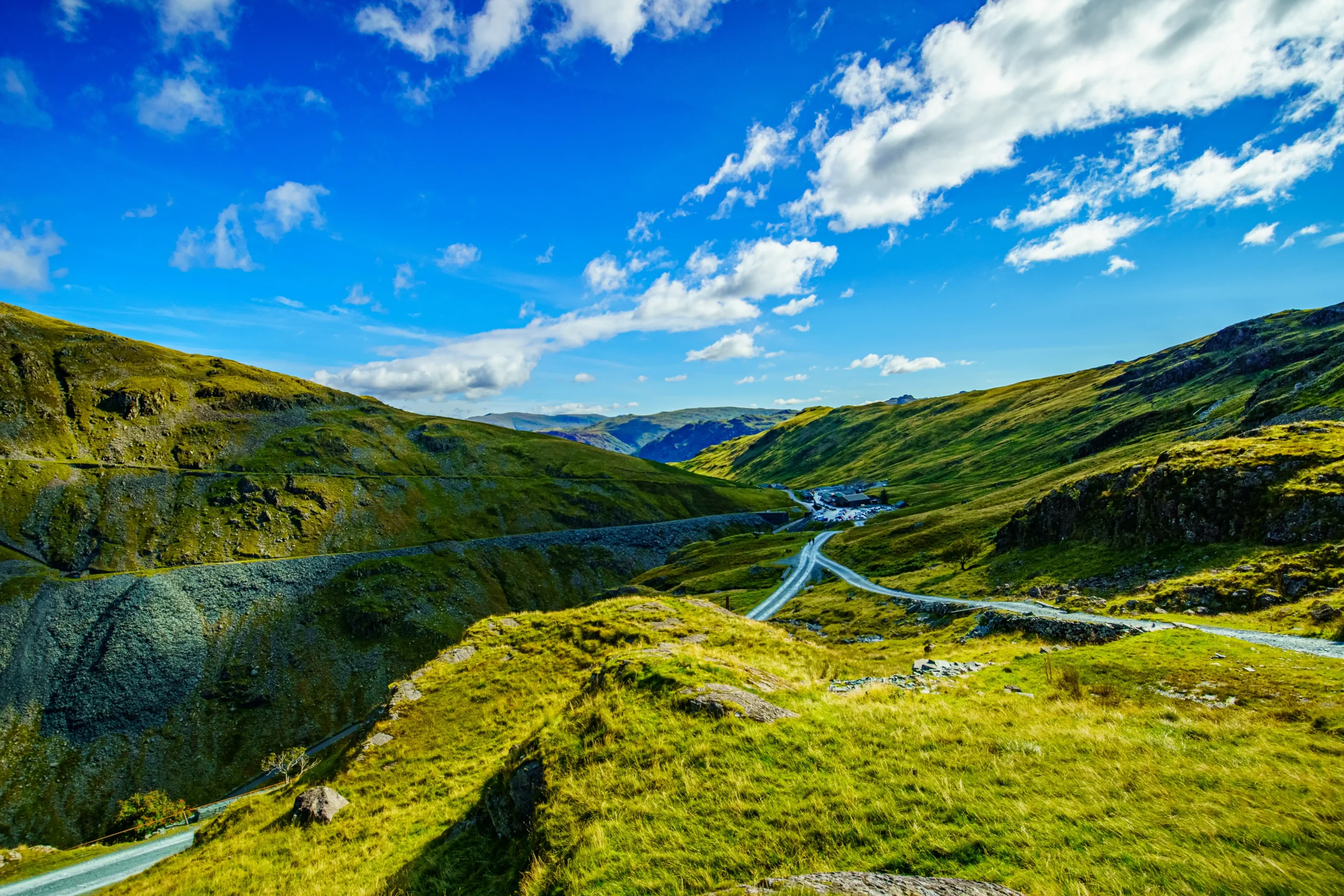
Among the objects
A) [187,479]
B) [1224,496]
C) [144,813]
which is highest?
[187,479]

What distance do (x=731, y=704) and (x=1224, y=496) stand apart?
191ft

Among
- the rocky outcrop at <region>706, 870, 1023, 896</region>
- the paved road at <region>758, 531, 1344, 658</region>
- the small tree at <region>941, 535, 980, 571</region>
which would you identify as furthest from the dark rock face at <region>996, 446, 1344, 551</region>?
the rocky outcrop at <region>706, 870, 1023, 896</region>

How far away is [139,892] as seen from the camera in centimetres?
2009

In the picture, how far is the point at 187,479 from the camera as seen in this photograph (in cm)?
14938

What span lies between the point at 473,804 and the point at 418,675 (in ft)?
54.8

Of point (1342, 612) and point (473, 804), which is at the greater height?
point (1342, 612)

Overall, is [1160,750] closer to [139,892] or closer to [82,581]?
[139,892]

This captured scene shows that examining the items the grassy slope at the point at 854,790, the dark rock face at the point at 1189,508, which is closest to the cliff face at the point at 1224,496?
the dark rock face at the point at 1189,508

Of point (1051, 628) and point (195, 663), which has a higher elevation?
point (1051, 628)

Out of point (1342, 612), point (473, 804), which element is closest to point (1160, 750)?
point (473, 804)

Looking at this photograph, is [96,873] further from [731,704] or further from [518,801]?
[731,704]

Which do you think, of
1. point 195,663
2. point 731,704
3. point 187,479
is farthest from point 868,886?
point 187,479

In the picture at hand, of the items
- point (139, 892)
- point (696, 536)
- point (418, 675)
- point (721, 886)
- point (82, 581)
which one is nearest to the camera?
point (721, 886)

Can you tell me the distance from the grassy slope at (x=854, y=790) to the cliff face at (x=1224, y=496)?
88.7 ft
